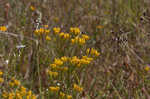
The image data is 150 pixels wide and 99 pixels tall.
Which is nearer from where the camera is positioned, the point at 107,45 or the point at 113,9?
the point at 107,45

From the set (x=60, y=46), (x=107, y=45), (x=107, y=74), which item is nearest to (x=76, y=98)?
(x=60, y=46)

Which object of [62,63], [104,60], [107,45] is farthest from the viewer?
[107,45]

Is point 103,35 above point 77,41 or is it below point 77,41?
below

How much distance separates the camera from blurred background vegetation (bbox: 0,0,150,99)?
9.32 ft

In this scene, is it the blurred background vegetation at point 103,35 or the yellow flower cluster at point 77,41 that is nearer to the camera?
the yellow flower cluster at point 77,41

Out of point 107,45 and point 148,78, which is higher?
point 107,45

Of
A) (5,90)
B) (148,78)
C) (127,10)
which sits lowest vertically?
(148,78)

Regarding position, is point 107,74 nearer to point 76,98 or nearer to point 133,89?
point 133,89

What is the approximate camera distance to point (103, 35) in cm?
441

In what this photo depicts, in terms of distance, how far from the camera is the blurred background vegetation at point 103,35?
112 inches

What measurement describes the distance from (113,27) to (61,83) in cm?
231

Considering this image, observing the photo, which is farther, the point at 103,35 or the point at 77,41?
the point at 103,35

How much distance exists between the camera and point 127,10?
459cm

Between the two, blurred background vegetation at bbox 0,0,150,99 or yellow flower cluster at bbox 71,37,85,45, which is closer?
yellow flower cluster at bbox 71,37,85,45
